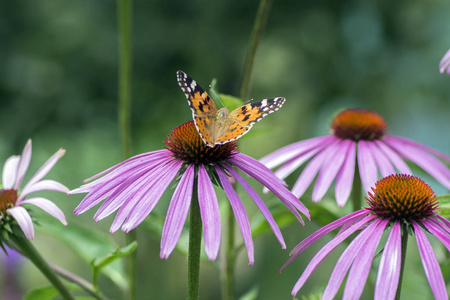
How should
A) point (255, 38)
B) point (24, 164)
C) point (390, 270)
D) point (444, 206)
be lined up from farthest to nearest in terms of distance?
point (255, 38)
point (24, 164)
point (444, 206)
point (390, 270)

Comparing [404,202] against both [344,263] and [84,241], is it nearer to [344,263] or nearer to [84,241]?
[344,263]

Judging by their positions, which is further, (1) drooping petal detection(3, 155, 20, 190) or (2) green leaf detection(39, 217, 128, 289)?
(2) green leaf detection(39, 217, 128, 289)

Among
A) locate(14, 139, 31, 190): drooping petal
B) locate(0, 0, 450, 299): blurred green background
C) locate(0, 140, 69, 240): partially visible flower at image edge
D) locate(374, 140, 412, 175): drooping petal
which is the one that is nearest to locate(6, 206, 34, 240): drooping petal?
locate(0, 140, 69, 240): partially visible flower at image edge

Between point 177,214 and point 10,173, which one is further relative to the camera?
point 10,173

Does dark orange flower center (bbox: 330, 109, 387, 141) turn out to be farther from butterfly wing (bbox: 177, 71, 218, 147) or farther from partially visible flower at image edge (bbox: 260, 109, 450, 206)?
butterfly wing (bbox: 177, 71, 218, 147)

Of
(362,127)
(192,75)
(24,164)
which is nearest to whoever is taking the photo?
(24,164)

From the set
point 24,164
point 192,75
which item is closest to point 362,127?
point 24,164
